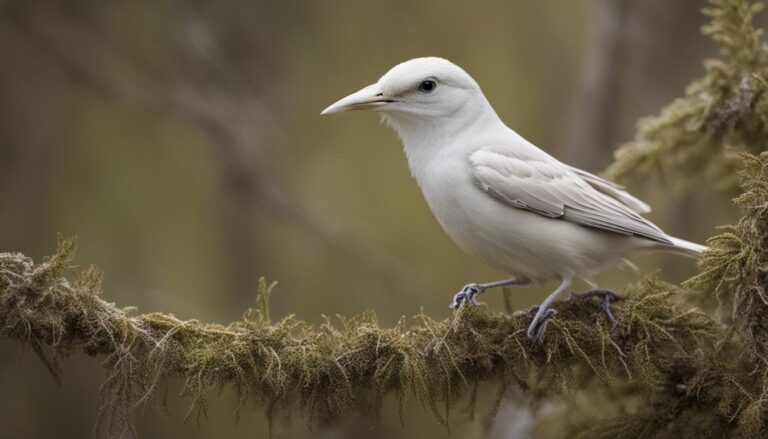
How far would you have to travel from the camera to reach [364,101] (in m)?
4.02

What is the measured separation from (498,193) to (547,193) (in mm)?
264

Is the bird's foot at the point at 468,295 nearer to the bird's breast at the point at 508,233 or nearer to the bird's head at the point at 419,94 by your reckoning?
the bird's breast at the point at 508,233

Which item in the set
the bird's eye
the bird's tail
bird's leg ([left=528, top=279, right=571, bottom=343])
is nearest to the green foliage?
the bird's tail

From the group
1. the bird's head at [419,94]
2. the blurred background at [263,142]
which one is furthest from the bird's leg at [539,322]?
the blurred background at [263,142]

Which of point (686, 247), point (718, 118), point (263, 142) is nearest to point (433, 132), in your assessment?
point (686, 247)

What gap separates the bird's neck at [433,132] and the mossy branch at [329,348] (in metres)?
0.88

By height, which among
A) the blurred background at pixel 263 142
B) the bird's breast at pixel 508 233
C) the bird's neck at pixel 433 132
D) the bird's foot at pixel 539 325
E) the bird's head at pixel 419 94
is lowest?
the bird's foot at pixel 539 325

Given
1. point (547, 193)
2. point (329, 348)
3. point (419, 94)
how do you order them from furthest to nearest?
point (419, 94) → point (547, 193) → point (329, 348)

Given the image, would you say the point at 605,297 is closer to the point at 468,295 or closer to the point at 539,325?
the point at 539,325

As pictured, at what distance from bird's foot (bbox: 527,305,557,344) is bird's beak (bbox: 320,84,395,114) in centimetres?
123

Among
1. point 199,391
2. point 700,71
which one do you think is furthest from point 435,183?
point 700,71

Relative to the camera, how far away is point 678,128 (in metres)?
4.59

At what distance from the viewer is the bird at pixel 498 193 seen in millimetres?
3846

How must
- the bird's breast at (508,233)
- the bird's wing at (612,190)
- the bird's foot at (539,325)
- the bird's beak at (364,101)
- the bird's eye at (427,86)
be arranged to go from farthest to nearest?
1. the bird's wing at (612,190)
2. the bird's eye at (427,86)
3. the bird's beak at (364,101)
4. the bird's breast at (508,233)
5. the bird's foot at (539,325)
